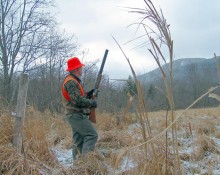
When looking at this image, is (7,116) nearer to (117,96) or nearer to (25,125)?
(25,125)

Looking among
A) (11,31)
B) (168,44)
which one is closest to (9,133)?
(168,44)

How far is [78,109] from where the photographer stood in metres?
4.91

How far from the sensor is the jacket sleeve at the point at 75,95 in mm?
4760

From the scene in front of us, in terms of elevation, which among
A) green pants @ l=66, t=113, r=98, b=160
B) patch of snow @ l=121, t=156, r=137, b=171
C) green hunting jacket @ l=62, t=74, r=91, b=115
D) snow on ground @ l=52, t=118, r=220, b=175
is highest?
green hunting jacket @ l=62, t=74, r=91, b=115

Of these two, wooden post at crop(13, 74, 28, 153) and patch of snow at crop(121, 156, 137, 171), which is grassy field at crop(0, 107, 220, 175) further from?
wooden post at crop(13, 74, 28, 153)

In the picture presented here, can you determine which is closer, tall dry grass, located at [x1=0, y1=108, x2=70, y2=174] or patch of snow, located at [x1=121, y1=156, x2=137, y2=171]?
patch of snow, located at [x1=121, y1=156, x2=137, y2=171]

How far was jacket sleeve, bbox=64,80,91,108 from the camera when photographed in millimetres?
4760

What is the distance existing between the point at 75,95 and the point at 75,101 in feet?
0.31

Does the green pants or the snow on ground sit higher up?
the green pants

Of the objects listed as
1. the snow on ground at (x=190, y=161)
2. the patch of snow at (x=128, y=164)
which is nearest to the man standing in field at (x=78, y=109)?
the snow on ground at (x=190, y=161)

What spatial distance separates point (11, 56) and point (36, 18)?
2.70m

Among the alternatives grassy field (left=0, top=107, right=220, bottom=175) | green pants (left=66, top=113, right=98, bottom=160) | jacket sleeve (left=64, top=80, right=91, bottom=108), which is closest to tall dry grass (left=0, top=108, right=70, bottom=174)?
grassy field (left=0, top=107, right=220, bottom=175)

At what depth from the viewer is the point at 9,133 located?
175 inches

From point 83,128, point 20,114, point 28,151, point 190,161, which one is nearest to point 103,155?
point 83,128
